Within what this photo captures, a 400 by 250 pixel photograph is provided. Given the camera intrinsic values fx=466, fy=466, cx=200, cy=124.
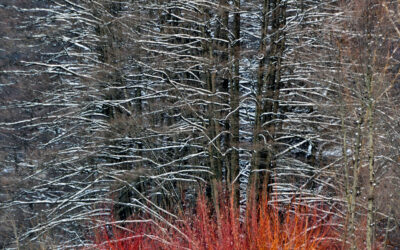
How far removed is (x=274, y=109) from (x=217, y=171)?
2356 mm

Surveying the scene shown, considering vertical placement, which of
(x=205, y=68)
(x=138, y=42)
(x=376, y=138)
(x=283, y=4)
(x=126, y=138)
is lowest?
(x=126, y=138)

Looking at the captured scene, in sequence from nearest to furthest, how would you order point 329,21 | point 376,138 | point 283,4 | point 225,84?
point 376,138 < point 329,21 < point 283,4 < point 225,84

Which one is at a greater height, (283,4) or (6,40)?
(283,4)

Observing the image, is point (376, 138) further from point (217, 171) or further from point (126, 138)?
point (126, 138)

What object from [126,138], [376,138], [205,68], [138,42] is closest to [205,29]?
[205,68]

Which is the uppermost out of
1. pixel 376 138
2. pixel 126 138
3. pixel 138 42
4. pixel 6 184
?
pixel 138 42

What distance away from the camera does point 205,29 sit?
12.9 metres

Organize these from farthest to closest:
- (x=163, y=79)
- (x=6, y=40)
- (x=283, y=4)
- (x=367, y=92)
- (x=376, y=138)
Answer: (x=6, y=40), (x=163, y=79), (x=283, y=4), (x=376, y=138), (x=367, y=92)

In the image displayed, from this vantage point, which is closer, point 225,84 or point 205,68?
point 205,68

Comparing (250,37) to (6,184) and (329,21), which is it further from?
(6,184)

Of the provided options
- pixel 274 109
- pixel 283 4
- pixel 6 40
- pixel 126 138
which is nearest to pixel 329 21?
pixel 283 4

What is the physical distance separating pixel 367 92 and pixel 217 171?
5861 millimetres

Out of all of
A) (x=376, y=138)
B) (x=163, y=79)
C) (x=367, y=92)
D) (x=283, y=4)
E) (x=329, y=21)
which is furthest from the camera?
(x=163, y=79)

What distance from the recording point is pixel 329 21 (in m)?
10.9
